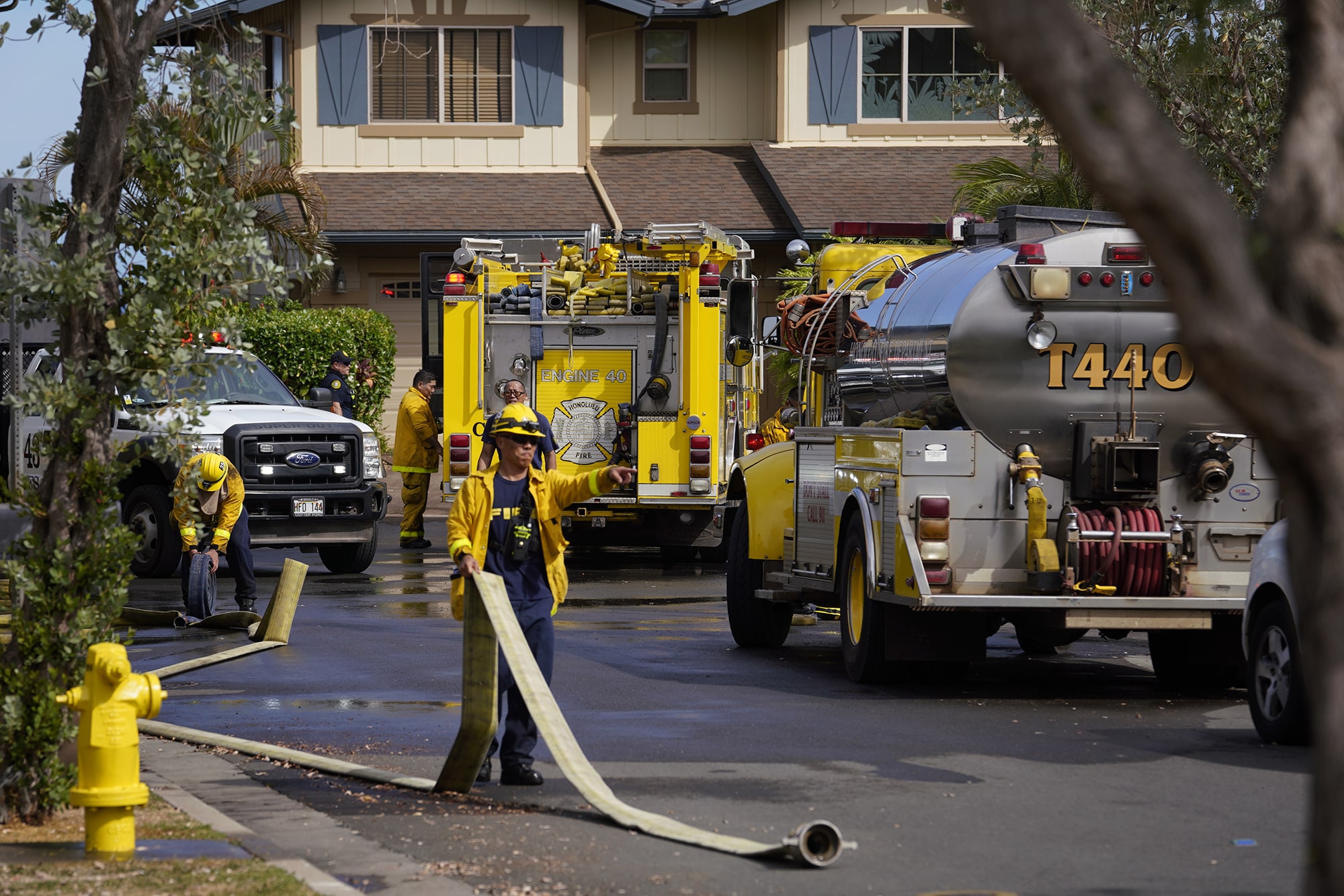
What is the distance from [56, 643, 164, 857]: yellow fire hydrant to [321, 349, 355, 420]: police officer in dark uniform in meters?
15.1

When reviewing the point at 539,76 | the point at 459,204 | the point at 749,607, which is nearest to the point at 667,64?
the point at 539,76

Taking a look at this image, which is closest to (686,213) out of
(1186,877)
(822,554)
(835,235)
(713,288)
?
(713,288)

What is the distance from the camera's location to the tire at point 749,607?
43.9 feet

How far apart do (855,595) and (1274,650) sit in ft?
9.78

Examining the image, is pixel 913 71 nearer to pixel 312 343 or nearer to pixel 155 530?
pixel 312 343

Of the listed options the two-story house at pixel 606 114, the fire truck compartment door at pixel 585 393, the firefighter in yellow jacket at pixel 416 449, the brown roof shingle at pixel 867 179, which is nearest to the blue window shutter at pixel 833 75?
the two-story house at pixel 606 114

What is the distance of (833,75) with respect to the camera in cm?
2986

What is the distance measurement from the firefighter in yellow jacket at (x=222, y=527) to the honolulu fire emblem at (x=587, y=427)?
16.2 feet

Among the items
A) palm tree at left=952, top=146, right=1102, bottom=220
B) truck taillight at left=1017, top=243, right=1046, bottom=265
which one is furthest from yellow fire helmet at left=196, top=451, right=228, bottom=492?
palm tree at left=952, top=146, right=1102, bottom=220

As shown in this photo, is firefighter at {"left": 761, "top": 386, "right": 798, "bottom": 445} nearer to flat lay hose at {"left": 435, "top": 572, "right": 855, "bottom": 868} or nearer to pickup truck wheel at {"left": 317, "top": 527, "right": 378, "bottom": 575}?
pickup truck wheel at {"left": 317, "top": 527, "right": 378, "bottom": 575}

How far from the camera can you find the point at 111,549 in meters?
7.33

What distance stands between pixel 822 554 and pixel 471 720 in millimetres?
4822

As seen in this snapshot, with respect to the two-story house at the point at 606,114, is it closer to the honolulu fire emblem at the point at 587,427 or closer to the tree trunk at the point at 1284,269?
the honolulu fire emblem at the point at 587,427

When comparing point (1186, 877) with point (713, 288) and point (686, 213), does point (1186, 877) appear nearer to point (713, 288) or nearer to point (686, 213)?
point (713, 288)
